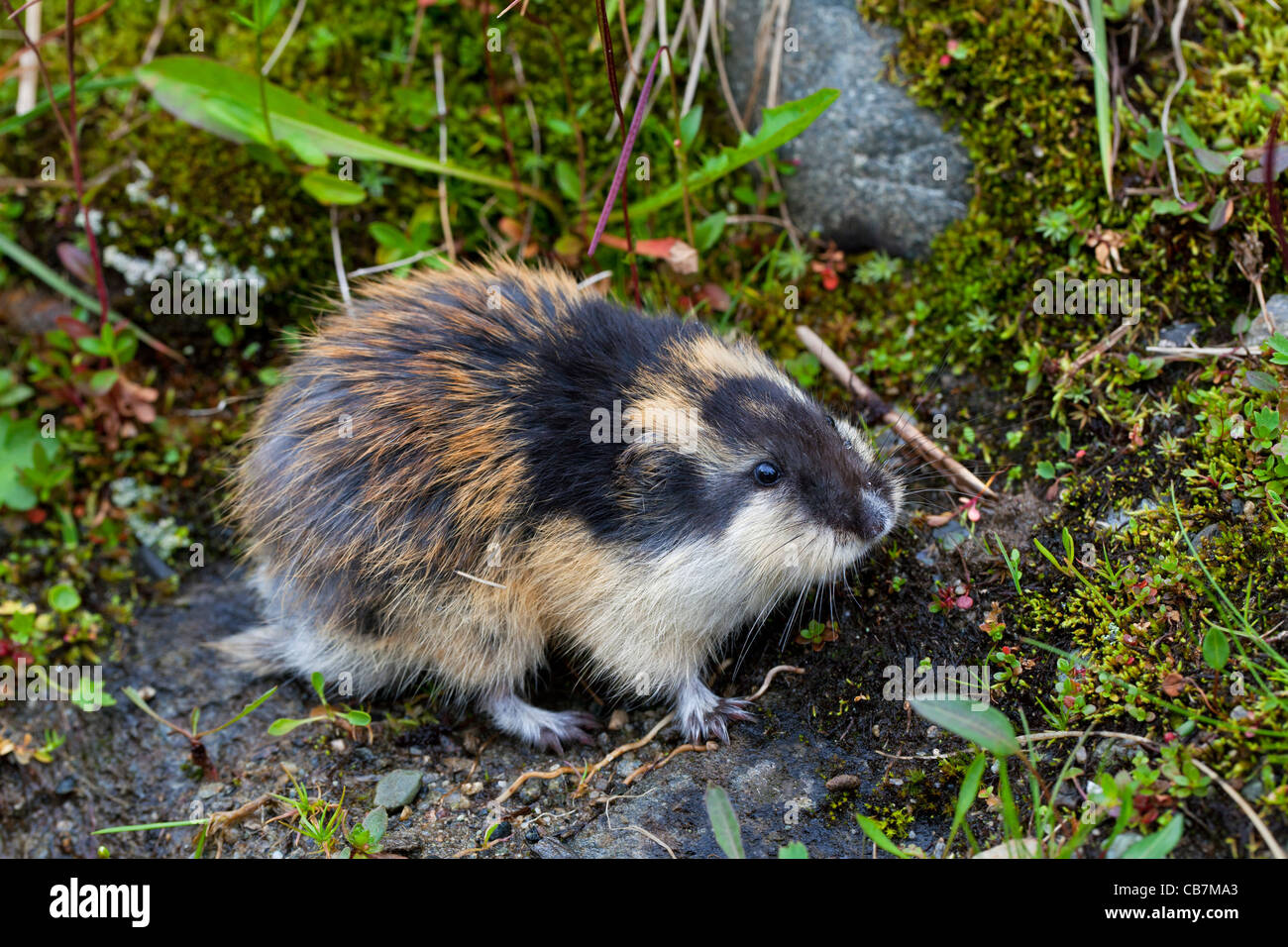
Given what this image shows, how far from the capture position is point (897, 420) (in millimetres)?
5309

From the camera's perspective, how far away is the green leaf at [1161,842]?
3.14 meters

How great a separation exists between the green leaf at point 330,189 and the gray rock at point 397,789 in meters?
3.25

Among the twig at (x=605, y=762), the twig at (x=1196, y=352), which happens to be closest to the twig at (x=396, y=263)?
the twig at (x=605, y=762)

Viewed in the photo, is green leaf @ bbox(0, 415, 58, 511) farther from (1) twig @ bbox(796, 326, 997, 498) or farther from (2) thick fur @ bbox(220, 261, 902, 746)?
(1) twig @ bbox(796, 326, 997, 498)

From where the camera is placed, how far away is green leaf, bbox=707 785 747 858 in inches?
141

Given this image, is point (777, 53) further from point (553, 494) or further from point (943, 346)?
point (553, 494)

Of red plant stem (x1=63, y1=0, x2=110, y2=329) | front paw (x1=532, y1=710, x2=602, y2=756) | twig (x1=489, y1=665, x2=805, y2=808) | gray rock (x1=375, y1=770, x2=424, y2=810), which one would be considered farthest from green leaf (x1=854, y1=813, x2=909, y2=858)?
red plant stem (x1=63, y1=0, x2=110, y2=329)

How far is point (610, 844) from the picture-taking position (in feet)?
13.6

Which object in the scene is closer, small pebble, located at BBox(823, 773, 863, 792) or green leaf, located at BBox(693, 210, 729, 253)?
small pebble, located at BBox(823, 773, 863, 792)

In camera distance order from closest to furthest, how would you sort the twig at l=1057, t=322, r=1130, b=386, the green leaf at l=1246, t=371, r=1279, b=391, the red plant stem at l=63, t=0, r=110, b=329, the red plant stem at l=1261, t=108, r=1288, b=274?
1. the green leaf at l=1246, t=371, r=1279, b=391
2. the red plant stem at l=1261, t=108, r=1288, b=274
3. the twig at l=1057, t=322, r=1130, b=386
4. the red plant stem at l=63, t=0, r=110, b=329

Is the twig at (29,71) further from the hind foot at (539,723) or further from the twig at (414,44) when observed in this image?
the hind foot at (539,723)

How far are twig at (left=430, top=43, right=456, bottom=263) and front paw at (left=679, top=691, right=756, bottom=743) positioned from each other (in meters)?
3.02

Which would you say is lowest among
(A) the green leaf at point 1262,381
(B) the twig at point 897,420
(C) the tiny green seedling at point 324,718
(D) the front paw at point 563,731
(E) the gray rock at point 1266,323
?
(D) the front paw at point 563,731

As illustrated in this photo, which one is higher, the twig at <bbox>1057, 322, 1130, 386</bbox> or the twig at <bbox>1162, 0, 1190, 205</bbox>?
the twig at <bbox>1162, 0, 1190, 205</bbox>
